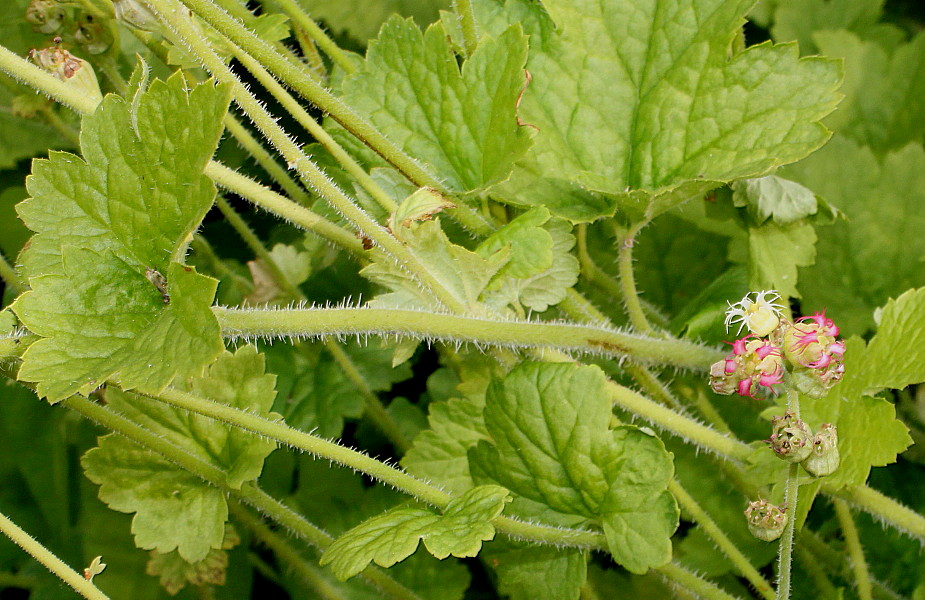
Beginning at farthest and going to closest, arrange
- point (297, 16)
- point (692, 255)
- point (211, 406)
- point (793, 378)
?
point (692, 255) < point (297, 16) < point (211, 406) < point (793, 378)

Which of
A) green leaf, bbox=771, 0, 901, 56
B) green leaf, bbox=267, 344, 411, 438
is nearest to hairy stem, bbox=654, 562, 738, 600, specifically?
green leaf, bbox=267, 344, 411, 438

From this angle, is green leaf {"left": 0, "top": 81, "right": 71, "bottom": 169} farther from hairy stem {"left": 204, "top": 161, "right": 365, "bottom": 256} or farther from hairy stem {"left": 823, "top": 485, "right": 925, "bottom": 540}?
hairy stem {"left": 823, "top": 485, "right": 925, "bottom": 540}

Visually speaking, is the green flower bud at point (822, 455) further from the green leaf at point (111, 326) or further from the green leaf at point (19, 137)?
the green leaf at point (19, 137)

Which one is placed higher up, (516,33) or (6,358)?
(516,33)

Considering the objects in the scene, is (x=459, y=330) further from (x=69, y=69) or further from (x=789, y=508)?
(x=69, y=69)

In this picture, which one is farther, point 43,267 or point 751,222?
point 751,222

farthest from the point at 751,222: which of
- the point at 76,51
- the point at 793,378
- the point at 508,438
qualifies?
the point at 76,51

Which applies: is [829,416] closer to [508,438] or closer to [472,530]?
[508,438]
